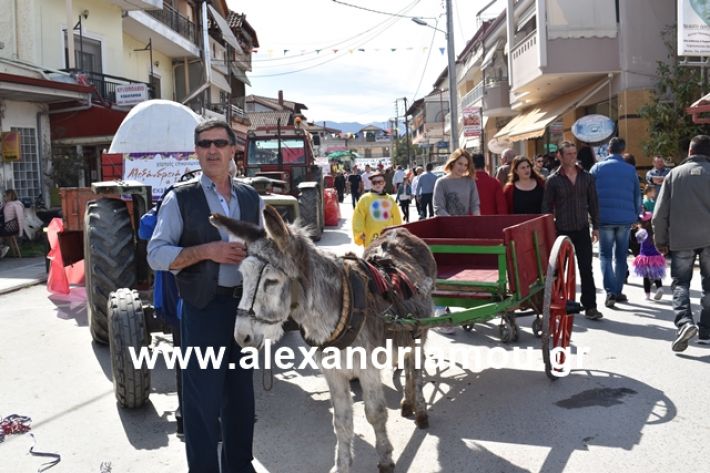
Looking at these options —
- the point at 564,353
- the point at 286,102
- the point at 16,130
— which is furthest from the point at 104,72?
the point at 286,102

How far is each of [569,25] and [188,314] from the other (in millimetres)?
16997

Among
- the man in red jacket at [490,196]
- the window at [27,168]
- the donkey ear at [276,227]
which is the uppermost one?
the window at [27,168]

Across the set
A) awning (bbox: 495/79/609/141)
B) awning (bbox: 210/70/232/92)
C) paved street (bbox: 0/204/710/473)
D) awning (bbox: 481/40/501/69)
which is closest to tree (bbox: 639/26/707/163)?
awning (bbox: 495/79/609/141)

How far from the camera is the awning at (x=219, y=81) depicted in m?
33.4

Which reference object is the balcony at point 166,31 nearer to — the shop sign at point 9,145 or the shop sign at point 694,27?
the shop sign at point 9,145

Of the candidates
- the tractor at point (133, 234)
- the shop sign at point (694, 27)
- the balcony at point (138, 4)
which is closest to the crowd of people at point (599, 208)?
the tractor at point (133, 234)

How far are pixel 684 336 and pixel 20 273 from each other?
36.3 feet

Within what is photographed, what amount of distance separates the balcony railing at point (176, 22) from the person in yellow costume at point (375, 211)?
2088 centimetres

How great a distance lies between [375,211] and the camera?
7.15m

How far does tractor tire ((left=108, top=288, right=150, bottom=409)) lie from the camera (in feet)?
16.2

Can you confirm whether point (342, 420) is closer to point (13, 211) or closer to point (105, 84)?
point (13, 211)

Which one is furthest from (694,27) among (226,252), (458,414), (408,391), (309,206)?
(226,252)

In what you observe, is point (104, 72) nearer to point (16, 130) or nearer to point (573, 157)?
point (16, 130)

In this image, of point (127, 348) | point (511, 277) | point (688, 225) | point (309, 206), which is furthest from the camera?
point (309, 206)
